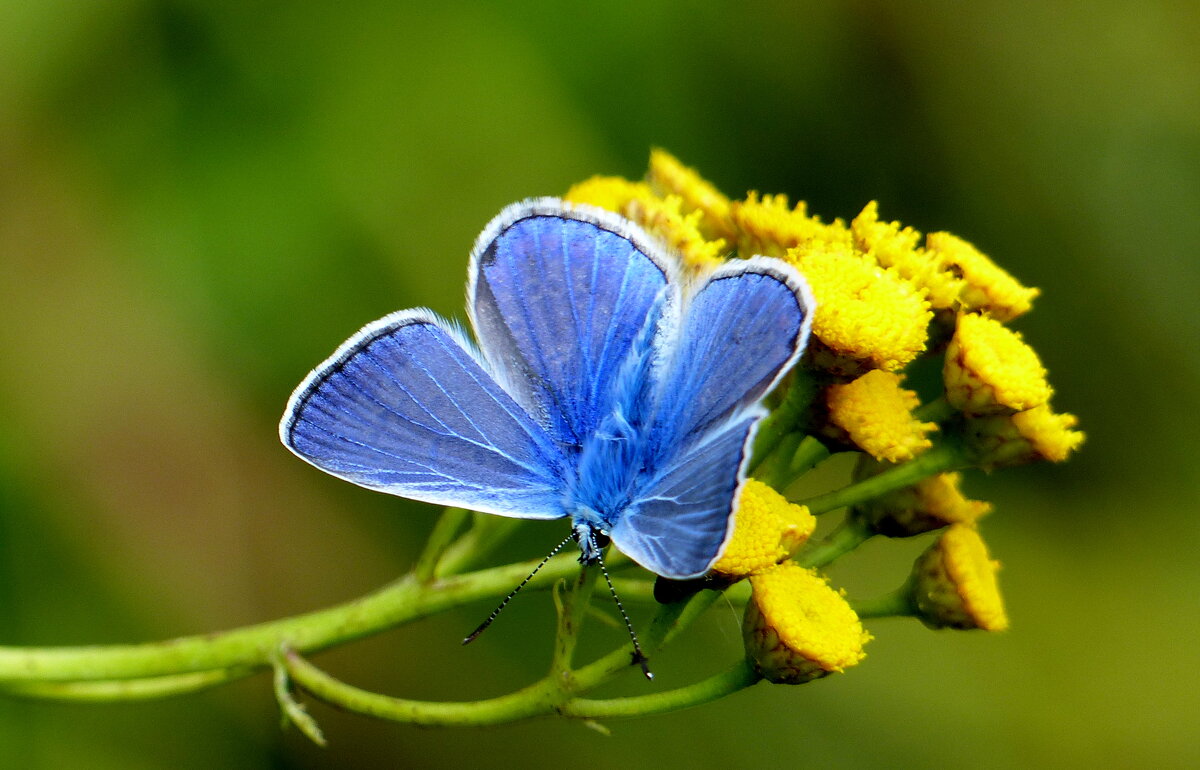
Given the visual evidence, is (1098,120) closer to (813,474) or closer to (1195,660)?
(813,474)

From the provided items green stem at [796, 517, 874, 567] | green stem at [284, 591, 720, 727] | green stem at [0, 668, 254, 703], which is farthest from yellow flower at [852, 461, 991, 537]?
green stem at [0, 668, 254, 703]

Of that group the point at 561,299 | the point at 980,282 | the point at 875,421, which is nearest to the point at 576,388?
the point at 561,299

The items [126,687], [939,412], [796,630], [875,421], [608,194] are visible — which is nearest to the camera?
[796,630]

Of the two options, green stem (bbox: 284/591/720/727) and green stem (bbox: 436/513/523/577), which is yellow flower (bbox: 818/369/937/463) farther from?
green stem (bbox: 436/513/523/577)

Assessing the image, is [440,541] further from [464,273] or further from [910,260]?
[464,273]

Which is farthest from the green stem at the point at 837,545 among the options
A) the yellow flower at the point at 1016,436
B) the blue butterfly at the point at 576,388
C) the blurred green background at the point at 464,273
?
the blurred green background at the point at 464,273
